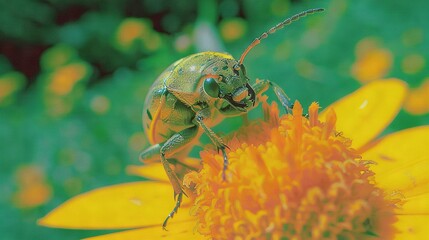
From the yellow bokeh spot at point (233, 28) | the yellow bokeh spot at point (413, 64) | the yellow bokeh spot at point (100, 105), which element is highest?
the yellow bokeh spot at point (413, 64)

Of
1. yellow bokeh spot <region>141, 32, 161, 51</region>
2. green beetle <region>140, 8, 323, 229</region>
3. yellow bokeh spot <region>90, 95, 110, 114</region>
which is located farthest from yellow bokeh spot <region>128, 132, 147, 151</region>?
green beetle <region>140, 8, 323, 229</region>

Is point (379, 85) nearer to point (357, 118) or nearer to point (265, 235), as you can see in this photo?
point (357, 118)

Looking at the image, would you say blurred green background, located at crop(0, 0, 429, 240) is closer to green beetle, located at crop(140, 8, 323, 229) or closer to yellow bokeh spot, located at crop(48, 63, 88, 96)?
yellow bokeh spot, located at crop(48, 63, 88, 96)

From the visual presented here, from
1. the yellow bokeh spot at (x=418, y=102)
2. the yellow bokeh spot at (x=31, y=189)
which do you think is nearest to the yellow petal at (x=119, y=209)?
the yellow bokeh spot at (x=418, y=102)

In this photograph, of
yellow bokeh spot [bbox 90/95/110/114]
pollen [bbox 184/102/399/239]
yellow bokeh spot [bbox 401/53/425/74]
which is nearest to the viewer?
pollen [bbox 184/102/399/239]

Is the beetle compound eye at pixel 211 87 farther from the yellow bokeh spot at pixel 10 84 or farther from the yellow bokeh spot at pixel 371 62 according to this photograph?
the yellow bokeh spot at pixel 10 84

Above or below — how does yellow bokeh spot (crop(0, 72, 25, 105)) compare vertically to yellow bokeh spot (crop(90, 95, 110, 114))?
below
